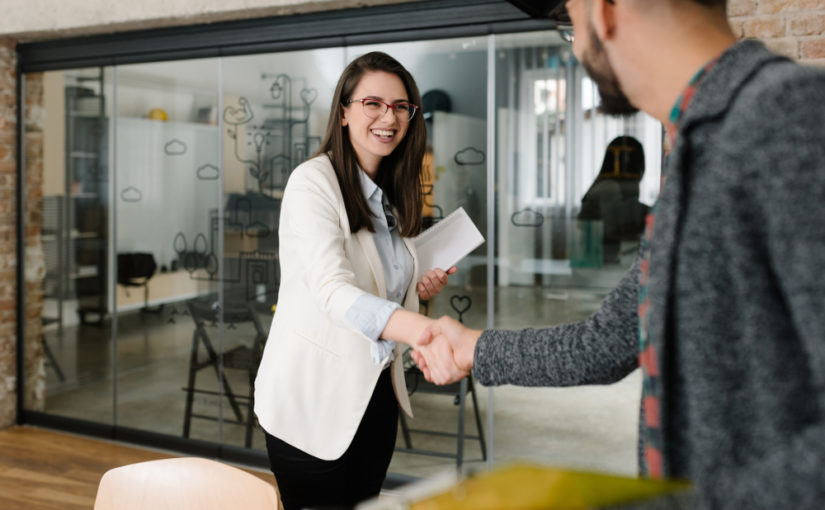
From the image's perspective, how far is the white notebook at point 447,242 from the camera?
81.7 inches

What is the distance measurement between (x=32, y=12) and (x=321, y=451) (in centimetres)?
325

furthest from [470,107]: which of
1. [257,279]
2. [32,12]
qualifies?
[32,12]

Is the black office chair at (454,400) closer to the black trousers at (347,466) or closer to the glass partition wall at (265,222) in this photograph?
the glass partition wall at (265,222)

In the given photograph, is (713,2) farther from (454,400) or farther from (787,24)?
(454,400)

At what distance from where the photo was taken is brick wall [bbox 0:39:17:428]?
402 cm

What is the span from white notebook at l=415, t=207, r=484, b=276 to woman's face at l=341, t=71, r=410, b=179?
33cm

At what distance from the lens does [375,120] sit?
1832 mm

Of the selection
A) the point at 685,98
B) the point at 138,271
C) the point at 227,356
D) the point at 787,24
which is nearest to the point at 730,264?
the point at 685,98

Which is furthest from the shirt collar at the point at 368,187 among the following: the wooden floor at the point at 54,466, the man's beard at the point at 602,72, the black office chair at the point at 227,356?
the wooden floor at the point at 54,466

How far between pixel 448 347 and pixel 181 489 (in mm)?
686

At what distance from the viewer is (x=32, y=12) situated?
377 cm

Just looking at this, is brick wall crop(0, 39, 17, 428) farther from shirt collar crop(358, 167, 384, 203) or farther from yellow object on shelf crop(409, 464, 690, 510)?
yellow object on shelf crop(409, 464, 690, 510)

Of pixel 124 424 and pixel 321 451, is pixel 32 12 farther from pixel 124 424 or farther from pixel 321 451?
pixel 321 451

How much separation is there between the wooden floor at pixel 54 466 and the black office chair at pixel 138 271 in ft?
2.59
